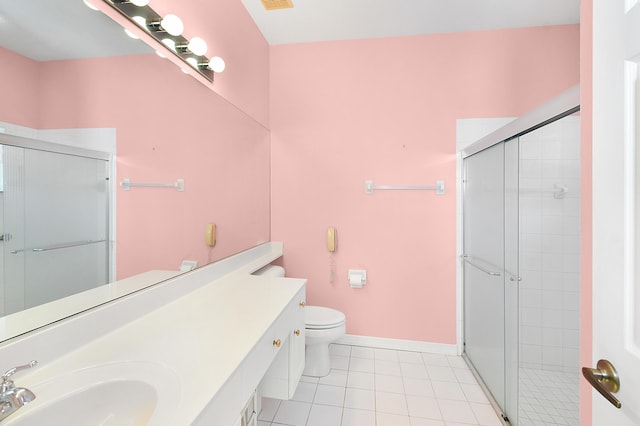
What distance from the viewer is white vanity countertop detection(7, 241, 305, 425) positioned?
701mm

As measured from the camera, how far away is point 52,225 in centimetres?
84

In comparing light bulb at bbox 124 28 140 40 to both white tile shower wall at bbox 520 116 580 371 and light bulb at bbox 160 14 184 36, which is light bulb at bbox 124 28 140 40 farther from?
white tile shower wall at bbox 520 116 580 371

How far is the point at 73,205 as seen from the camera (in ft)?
2.94

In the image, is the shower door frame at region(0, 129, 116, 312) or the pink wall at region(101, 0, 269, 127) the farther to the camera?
the pink wall at region(101, 0, 269, 127)

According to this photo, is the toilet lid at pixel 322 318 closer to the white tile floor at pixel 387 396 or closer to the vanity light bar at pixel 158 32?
the white tile floor at pixel 387 396

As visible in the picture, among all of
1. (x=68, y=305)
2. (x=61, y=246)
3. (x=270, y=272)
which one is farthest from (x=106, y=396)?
(x=270, y=272)

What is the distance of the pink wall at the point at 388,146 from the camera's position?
7.39ft

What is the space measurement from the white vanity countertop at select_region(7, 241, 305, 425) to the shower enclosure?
1.31m

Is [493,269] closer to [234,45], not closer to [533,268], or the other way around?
[533,268]

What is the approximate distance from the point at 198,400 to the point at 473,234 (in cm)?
211

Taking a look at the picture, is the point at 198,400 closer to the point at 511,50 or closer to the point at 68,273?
the point at 68,273
